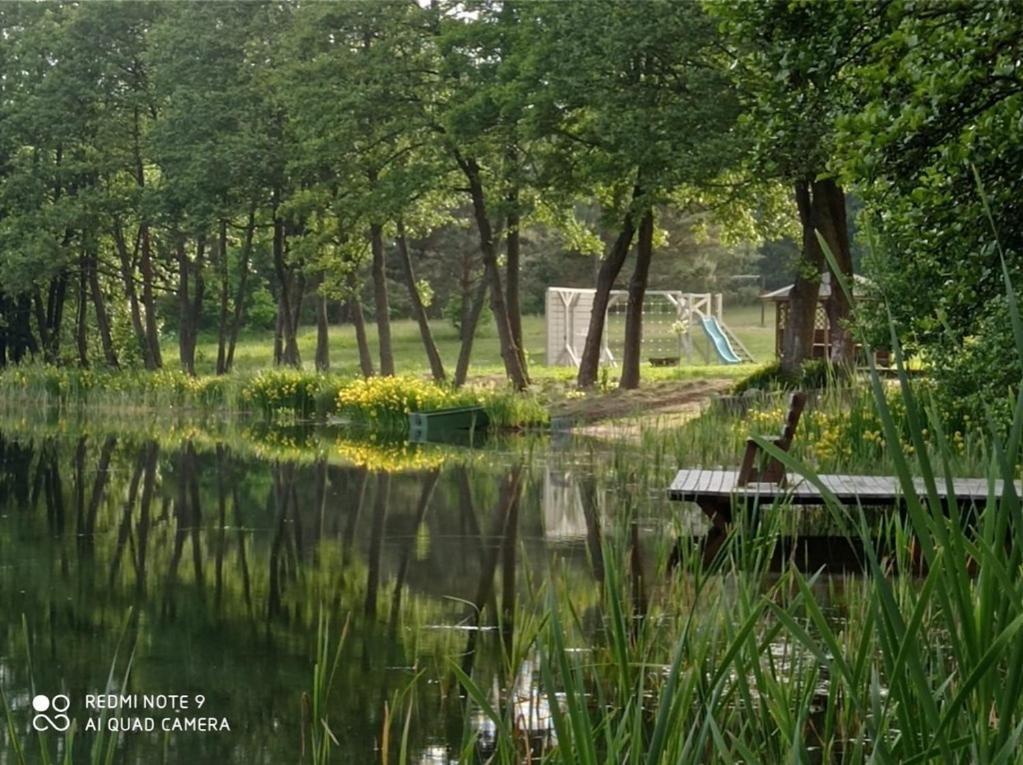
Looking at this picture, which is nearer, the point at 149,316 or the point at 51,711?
the point at 51,711

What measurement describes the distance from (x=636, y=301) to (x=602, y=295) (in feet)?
1.95

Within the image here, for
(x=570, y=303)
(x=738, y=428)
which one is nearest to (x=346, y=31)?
(x=570, y=303)

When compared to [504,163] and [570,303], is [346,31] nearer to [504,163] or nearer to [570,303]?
[504,163]

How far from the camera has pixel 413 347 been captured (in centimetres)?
4325

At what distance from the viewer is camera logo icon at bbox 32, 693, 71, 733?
5797 millimetres

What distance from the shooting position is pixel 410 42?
2525 centimetres

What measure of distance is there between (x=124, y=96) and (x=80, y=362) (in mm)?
6713

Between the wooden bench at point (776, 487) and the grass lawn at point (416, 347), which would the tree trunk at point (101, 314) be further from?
the wooden bench at point (776, 487)

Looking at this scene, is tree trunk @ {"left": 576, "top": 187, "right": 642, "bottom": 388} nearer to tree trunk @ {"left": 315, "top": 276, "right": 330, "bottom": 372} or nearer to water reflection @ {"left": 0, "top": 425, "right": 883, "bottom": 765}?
tree trunk @ {"left": 315, "top": 276, "right": 330, "bottom": 372}

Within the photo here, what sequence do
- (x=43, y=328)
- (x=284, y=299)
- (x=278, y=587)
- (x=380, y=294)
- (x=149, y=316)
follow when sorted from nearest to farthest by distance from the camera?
1. (x=278, y=587)
2. (x=380, y=294)
3. (x=284, y=299)
4. (x=149, y=316)
5. (x=43, y=328)

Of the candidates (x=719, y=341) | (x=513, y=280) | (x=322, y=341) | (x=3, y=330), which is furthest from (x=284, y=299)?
(x=719, y=341)

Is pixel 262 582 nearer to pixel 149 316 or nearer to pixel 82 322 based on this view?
pixel 149 316

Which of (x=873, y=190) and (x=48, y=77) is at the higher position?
(x=48, y=77)

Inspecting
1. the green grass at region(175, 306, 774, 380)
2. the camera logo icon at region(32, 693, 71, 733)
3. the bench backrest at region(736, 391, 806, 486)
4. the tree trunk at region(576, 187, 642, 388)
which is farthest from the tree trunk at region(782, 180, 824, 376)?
the camera logo icon at region(32, 693, 71, 733)
